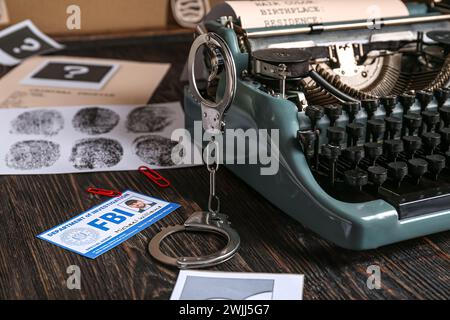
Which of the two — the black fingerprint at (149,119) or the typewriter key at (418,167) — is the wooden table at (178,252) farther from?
the black fingerprint at (149,119)

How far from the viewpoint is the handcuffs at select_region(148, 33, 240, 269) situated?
1.16 m

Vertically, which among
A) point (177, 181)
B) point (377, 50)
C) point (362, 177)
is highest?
point (377, 50)

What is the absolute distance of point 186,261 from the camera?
1.14 metres

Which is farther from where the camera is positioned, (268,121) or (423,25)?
(423,25)

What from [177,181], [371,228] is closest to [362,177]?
[371,228]

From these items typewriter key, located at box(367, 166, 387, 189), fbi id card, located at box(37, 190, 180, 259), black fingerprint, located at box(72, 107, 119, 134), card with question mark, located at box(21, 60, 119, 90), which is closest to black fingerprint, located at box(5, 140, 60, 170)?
black fingerprint, located at box(72, 107, 119, 134)

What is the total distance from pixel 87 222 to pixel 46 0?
1.05m

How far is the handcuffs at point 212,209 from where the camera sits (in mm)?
1155

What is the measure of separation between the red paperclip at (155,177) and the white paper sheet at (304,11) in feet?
1.29

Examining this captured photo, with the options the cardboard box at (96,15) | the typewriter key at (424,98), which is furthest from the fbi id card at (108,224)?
the cardboard box at (96,15)

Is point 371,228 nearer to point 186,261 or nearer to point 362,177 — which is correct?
point 362,177

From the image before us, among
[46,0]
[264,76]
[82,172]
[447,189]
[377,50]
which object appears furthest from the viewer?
[46,0]

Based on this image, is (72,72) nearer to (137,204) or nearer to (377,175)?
(137,204)

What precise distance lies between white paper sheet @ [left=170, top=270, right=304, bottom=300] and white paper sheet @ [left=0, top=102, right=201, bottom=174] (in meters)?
0.48
